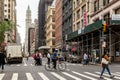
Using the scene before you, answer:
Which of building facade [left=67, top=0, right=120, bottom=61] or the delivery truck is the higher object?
building facade [left=67, top=0, right=120, bottom=61]

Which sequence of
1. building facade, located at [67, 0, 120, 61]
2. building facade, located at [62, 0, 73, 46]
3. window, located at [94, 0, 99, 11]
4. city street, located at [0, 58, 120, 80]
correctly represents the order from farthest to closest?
1. building facade, located at [62, 0, 73, 46]
2. window, located at [94, 0, 99, 11]
3. building facade, located at [67, 0, 120, 61]
4. city street, located at [0, 58, 120, 80]

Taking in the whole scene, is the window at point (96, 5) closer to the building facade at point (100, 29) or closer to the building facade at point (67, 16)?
the building facade at point (100, 29)

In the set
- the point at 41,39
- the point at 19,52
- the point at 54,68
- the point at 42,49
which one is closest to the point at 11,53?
the point at 19,52

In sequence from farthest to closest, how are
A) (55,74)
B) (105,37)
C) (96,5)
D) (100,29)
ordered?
(96,5) < (105,37) < (100,29) < (55,74)

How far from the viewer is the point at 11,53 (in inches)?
2117

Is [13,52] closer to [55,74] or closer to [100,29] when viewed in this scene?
[100,29]

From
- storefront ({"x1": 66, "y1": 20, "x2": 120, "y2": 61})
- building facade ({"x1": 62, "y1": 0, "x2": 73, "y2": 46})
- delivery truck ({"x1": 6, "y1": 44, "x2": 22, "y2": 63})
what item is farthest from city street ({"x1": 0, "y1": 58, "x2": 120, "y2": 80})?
building facade ({"x1": 62, "y1": 0, "x2": 73, "y2": 46})

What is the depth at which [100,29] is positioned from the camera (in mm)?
46312

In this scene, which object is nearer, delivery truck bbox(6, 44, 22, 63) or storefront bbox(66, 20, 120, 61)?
storefront bbox(66, 20, 120, 61)

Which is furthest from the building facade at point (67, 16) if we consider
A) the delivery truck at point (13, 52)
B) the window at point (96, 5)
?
the delivery truck at point (13, 52)

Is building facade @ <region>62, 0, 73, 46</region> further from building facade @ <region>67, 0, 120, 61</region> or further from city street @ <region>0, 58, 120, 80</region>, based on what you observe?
city street @ <region>0, 58, 120, 80</region>

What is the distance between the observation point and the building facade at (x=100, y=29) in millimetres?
43697

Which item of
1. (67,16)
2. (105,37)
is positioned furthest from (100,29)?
(67,16)

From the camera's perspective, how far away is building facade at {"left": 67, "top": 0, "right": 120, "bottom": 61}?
43697 mm
